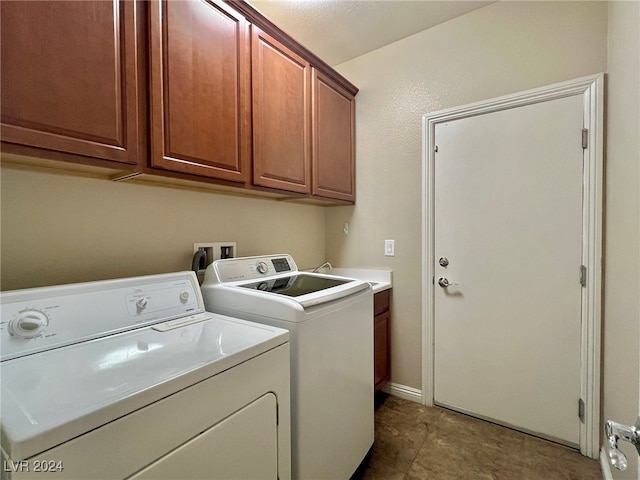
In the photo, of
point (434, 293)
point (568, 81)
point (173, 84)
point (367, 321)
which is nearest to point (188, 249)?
point (173, 84)

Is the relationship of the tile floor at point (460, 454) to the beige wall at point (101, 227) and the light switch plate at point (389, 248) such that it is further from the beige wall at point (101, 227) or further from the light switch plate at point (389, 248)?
the beige wall at point (101, 227)

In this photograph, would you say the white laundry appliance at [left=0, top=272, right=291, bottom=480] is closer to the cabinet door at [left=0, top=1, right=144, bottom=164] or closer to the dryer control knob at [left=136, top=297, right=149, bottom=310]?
the dryer control knob at [left=136, top=297, right=149, bottom=310]

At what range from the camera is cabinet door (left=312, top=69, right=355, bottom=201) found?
6.53 ft

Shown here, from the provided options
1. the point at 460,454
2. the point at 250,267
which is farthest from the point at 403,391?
the point at 250,267

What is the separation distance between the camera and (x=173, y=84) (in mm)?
1189

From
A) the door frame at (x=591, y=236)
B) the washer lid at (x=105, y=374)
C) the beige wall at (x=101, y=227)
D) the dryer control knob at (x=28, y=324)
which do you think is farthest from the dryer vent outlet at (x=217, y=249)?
the door frame at (x=591, y=236)

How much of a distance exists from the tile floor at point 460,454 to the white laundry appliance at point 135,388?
2.98ft

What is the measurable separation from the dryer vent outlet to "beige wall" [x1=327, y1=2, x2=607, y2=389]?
3.39 feet

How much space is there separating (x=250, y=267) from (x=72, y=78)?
107 centimetres

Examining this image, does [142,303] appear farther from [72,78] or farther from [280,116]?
[280,116]

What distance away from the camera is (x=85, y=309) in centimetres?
98

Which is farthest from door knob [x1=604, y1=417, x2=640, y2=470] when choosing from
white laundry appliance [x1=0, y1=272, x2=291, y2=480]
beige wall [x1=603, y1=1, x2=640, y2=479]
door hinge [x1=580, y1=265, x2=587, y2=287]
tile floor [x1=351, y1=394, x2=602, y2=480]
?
door hinge [x1=580, y1=265, x2=587, y2=287]

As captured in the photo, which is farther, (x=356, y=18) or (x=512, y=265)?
(x=356, y=18)

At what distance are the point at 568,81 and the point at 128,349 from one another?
2.42m
